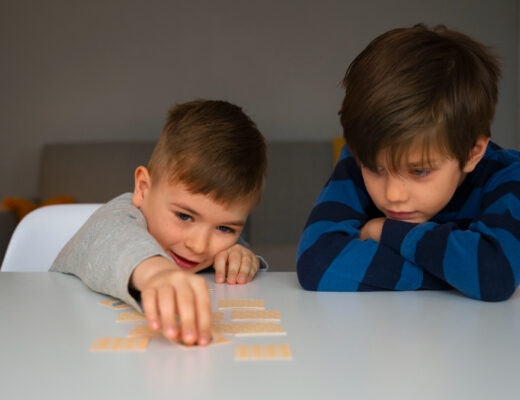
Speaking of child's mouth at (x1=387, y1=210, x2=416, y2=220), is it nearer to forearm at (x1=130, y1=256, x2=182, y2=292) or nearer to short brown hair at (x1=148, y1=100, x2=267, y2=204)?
short brown hair at (x1=148, y1=100, x2=267, y2=204)

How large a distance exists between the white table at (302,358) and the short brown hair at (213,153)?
15.5 inches

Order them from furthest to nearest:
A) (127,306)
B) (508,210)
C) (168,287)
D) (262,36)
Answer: (262,36), (508,210), (127,306), (168,287)

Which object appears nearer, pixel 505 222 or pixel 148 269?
pixel 148 269

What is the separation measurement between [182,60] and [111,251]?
3.27 metres

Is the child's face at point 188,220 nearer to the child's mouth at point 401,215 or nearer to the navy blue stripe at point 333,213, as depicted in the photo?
the navy blue stripe at point 333,213

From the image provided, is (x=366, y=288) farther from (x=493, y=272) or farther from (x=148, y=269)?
(x=148, y=269)

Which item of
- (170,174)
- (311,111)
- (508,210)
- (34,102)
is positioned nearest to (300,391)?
(508,210)

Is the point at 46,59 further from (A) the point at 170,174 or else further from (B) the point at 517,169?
(B) the point at 517,169

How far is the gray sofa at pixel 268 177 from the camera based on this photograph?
3520 millimetres

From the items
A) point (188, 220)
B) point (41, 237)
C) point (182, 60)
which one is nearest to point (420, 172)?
point (188, 220)

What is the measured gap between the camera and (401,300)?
81cm

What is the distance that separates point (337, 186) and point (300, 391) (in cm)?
74

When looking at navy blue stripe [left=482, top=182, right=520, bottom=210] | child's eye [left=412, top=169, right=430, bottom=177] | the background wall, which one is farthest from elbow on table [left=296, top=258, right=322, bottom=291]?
the background wall

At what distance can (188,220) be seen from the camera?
1.14 m
